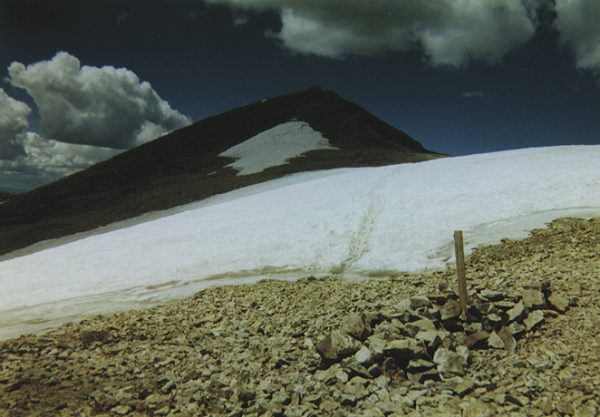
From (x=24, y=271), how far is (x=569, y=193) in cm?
3144

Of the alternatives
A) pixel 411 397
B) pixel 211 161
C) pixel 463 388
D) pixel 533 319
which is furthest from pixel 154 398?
pixel 211 161

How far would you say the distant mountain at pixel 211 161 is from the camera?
44.6 m

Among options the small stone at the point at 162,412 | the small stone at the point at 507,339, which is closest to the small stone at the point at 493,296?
the small stone at the point at 507,339

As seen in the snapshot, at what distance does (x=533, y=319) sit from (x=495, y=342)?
114 centimetres

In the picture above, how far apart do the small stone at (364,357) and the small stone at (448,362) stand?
46.3 inches

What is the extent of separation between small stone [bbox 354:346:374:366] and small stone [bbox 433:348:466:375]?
118 centimetres

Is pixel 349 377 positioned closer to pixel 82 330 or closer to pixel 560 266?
pixel 560 266

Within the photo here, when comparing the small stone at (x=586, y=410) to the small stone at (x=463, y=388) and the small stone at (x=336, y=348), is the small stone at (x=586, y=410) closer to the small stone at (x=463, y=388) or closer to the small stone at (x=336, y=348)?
the small stone at (x=463, y=388)

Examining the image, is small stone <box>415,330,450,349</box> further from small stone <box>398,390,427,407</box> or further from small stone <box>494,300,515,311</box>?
small stone <box>494,300,515,311</box>

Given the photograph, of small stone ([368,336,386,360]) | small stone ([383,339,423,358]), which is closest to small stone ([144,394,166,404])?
small stone ([368,336,386,360])

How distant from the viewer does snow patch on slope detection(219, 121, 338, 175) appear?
57156 mm

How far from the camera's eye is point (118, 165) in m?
71.5

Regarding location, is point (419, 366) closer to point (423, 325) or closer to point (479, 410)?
point (423, 325)

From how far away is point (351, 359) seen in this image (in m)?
7.54
